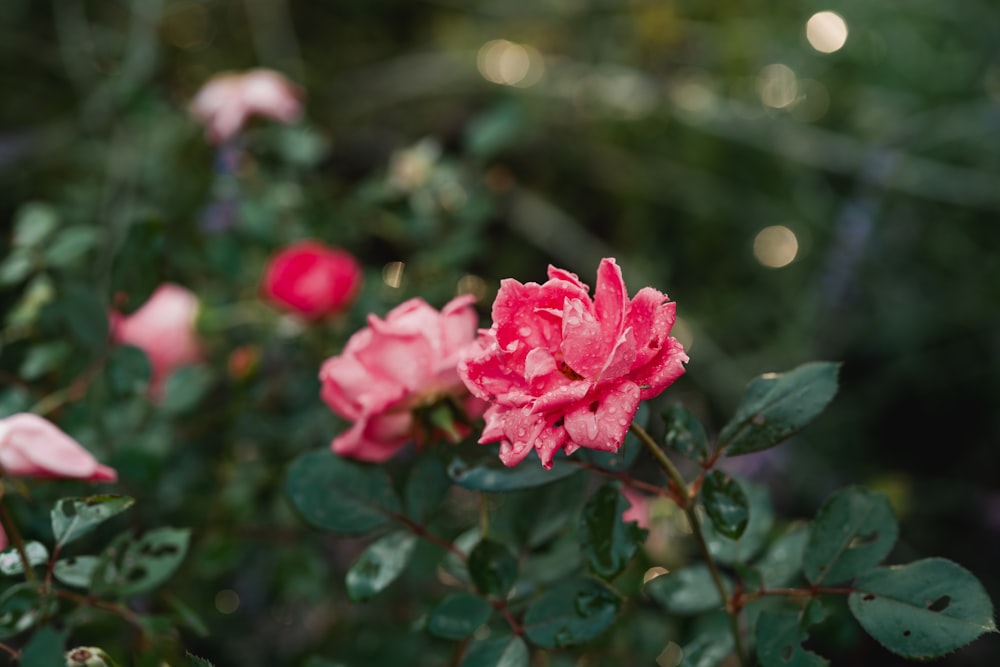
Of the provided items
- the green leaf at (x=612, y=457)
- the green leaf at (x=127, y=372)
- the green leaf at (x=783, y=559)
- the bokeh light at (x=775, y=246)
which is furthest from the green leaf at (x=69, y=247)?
the bokeh light at (x=775, y=246)

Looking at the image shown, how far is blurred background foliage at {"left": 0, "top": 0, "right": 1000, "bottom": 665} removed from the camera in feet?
2.40

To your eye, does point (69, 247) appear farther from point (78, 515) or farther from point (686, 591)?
point (686, 591)

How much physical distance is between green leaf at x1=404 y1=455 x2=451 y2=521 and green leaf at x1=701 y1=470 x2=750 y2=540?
0.47ft

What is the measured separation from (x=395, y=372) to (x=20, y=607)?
0.21 meters

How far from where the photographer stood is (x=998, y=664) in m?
0.97

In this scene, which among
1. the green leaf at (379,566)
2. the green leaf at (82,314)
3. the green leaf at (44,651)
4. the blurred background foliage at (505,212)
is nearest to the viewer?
the green leaf at (44,651)

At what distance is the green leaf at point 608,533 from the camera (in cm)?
39

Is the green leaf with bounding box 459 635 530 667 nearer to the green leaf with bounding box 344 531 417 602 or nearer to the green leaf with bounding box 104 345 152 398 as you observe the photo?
the green leaf with bounding box 344 531 417 602

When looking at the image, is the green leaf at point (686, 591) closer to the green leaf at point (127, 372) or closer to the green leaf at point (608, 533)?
the green leaf at point (608, 533)

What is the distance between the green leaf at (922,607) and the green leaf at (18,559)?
39cm

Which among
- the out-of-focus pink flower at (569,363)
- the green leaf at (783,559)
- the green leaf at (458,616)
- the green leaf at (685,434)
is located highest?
the out-of-focus pink flower at (569,363)

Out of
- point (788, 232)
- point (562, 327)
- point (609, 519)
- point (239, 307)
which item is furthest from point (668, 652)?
point (788, 232)

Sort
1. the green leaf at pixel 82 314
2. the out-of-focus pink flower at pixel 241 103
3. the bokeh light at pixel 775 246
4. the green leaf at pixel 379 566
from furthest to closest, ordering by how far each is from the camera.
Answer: the bokeh light at pixel 775 246
the out-of-focus pink flower at pixel 241 103
the green leaf at pixel 82 314
the green leaf at pixel 379 566

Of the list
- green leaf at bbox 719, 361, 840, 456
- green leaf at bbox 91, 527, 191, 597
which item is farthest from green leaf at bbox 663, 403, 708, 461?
green leaf at bbox 91, 527, 191, 597
